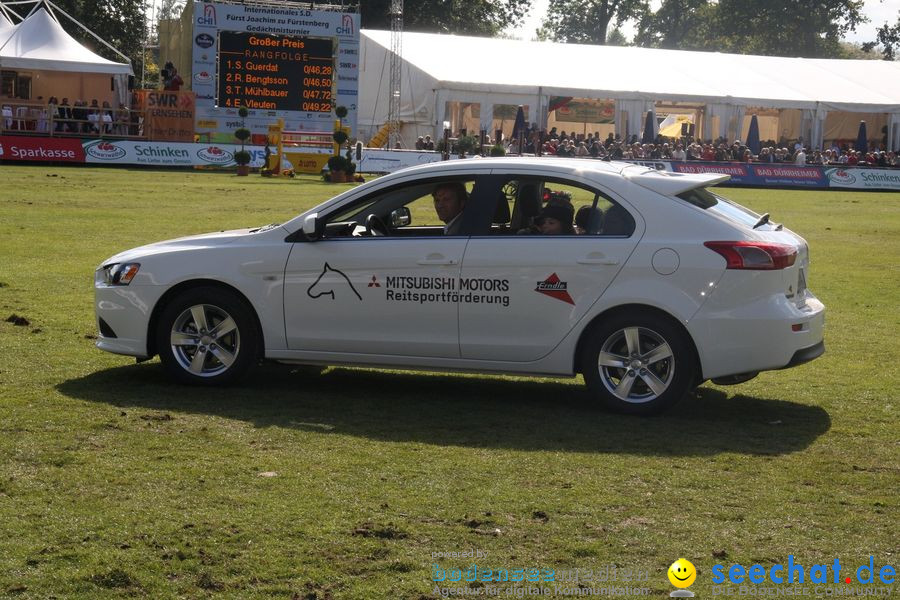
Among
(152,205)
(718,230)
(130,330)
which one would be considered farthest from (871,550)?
(152,205)

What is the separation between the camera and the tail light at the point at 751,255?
24.2 feet

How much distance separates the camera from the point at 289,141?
42.1 meters

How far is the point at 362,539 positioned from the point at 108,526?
1.10 m

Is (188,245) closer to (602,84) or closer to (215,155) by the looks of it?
(215,155)

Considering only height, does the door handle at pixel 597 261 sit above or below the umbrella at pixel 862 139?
below

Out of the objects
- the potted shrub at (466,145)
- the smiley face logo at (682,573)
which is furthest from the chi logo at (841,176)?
the smiley face logo at (682,573)

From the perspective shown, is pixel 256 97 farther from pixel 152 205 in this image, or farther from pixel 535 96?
pixel 152 205

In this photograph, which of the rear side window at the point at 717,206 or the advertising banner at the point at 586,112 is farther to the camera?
the advertising banner at the point at 586,112

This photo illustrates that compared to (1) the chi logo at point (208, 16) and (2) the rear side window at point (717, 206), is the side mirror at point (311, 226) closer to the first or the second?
(2) the rear side window at point (717, 206)

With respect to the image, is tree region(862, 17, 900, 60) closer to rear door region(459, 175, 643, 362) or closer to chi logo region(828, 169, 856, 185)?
chi logo region(828, 169, 856, 185)

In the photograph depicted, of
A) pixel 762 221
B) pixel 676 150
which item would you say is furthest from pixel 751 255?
pixel 676 150

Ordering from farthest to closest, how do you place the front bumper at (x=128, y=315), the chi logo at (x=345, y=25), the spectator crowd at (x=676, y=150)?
the spectator crowd at (x=676, y=150)
the chi logo at (x=345, y=25)
the front bumper at (x=128, y=315)

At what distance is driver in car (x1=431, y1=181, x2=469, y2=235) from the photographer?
8039mm

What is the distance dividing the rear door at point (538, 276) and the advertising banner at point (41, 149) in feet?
108
